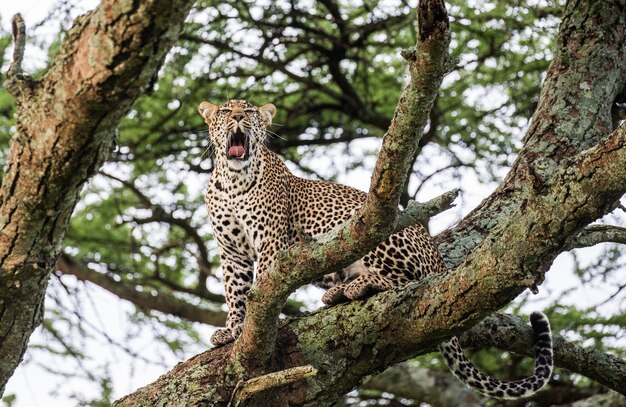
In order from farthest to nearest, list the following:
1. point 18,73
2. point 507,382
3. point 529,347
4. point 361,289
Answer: point 529,347
point 507,382
point 361,289
point 18,73

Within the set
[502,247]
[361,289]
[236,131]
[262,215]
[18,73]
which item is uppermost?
[236,131]

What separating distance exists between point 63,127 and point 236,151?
3.49m

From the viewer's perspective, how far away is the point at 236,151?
26.0 ft

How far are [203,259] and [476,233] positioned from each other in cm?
479

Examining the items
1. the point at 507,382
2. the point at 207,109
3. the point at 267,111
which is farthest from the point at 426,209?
the point at 207,109

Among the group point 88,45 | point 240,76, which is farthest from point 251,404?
point 240,76

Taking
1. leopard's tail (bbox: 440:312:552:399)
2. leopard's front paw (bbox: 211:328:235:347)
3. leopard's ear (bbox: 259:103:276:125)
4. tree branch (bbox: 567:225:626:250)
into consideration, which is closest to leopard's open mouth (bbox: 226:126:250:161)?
leopard's ear (bbox: 259:103:276:125)

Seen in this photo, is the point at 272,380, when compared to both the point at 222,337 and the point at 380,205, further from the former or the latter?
the point at 222,337

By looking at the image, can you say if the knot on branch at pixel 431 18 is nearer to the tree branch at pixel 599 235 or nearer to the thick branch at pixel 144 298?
the tree branch at pixel 599 235

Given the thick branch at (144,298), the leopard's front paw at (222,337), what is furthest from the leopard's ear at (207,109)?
the thick branch at (144,298)

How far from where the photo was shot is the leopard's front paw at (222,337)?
714cm

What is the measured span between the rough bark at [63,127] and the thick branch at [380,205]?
3.82 feet

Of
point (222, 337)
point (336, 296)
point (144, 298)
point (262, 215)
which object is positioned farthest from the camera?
point (144, 298)

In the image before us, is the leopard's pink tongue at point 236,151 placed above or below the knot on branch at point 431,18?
above
